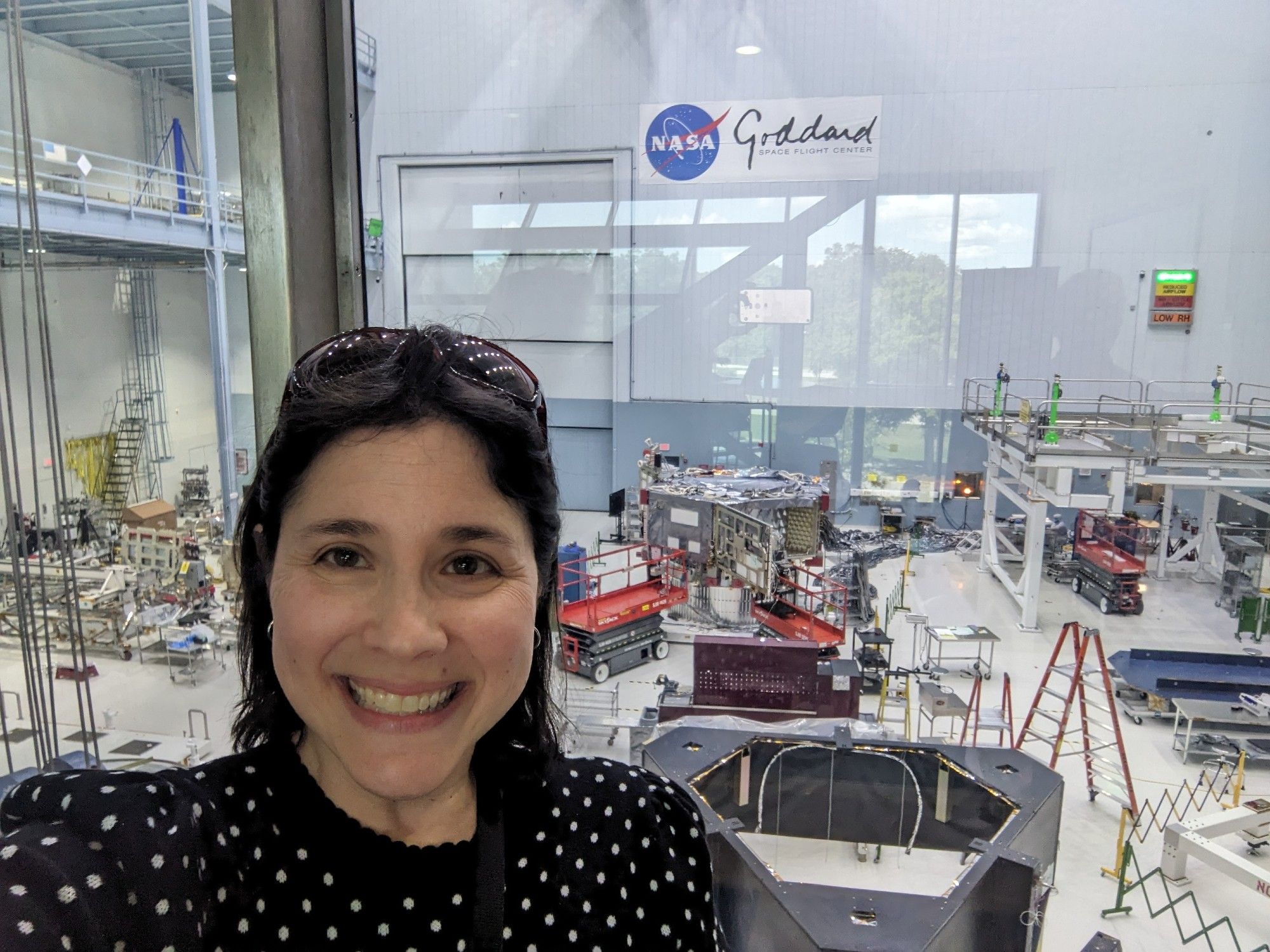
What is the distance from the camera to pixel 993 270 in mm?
5504

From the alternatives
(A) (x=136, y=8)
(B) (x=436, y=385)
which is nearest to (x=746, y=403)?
(A) (x=136, y=8)

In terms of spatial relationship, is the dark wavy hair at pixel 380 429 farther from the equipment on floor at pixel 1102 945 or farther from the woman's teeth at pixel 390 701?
the equipment on floor at pixel 1102 945

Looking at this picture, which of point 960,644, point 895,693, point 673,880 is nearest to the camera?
point 673,880

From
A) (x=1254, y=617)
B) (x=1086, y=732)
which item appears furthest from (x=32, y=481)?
(x=1254, y=617)

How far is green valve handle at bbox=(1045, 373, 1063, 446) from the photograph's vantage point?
16.3 feet

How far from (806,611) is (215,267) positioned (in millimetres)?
4049

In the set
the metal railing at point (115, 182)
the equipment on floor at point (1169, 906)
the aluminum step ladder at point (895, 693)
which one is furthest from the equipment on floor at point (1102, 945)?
the metal railing at point (115, 182)

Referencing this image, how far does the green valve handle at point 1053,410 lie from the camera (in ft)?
16.3

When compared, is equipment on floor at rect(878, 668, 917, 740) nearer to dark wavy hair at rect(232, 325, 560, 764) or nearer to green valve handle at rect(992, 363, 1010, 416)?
green valve handle at rect(992, 363, 1010, 416)

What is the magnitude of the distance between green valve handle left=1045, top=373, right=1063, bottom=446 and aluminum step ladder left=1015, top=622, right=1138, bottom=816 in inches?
59.1

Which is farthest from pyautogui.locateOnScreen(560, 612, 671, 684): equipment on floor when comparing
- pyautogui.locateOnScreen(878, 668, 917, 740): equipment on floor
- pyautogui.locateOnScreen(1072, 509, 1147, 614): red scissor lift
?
pyautogui.locateOnScreen(1072, 509, 1147, 614): red scissor lift

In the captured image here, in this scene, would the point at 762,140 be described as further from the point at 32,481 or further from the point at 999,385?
the point at 32,481

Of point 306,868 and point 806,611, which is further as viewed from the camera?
point 806,611

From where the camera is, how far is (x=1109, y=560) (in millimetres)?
5488
